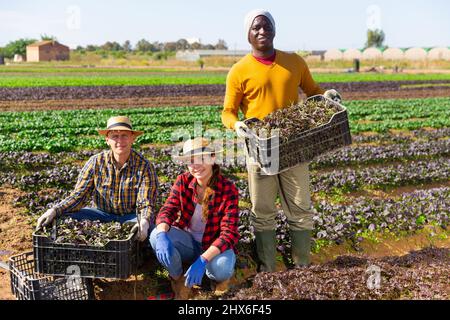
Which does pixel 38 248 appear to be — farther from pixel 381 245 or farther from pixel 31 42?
pixel 31 42

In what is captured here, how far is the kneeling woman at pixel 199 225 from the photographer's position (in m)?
4.25

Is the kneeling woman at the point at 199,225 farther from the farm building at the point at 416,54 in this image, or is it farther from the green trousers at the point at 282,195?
the farm building at the point at 416,54

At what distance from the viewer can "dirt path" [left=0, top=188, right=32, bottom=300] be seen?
190 inches

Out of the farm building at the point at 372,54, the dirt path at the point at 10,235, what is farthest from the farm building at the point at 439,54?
the dirt path at the point at 10,235

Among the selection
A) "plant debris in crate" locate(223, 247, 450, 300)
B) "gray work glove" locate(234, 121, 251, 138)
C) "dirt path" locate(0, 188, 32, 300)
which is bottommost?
"dirt path" locate(0, 188, 32, 300)

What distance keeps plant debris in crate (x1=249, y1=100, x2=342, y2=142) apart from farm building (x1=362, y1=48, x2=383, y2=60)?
A: 224 feet

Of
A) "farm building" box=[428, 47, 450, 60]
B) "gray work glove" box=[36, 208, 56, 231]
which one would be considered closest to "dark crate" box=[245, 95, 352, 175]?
"gray work glove" box=[36, 208, 56, 231]

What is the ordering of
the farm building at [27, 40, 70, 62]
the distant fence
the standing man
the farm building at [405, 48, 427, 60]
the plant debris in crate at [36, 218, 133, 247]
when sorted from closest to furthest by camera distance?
1. the plant debris in crate at [36, 218, 133, 247]
2. the standing man
3. the distant fence
4. the farm building at [405, 48, 427, 60]
5. the farm building at [27, 40, 70, 62]

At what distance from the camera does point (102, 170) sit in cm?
476

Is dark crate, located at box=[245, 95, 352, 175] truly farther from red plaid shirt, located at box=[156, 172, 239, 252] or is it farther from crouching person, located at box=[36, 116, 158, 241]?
crouching person, located at box=[36, 116, 158, 241]

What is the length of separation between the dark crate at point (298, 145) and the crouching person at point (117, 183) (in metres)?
1.02

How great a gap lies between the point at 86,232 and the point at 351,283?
7.16 feet

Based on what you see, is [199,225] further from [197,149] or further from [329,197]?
[329,197]

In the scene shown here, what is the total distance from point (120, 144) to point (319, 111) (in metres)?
1.83
